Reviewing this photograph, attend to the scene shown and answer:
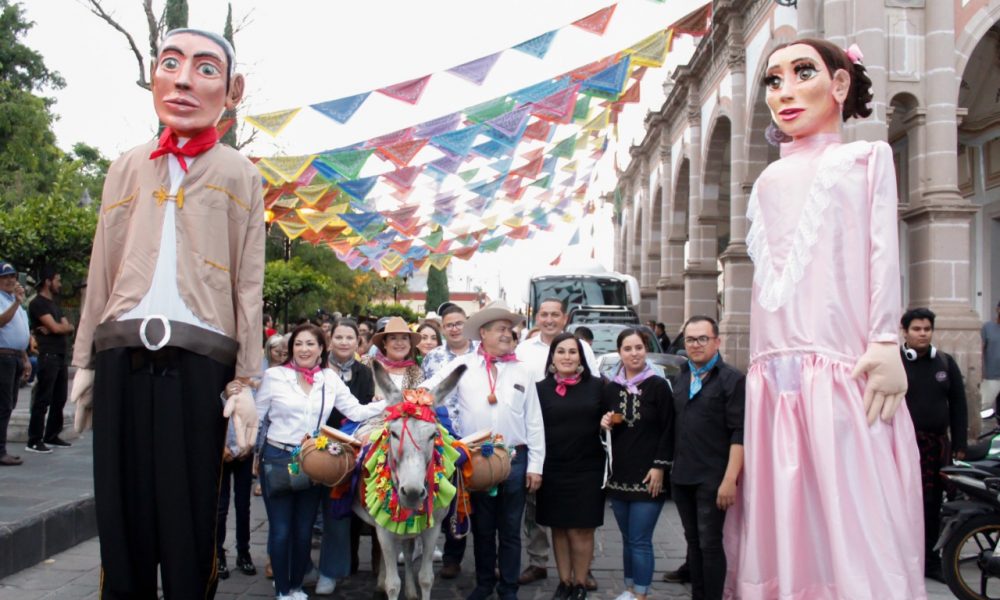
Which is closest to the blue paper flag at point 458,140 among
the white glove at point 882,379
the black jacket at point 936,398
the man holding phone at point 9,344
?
the man holding phone at point 9,344

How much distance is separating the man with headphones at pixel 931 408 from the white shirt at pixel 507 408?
8.82 ft

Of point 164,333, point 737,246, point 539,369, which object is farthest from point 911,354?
point 737,246

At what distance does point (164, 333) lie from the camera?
3.12 m

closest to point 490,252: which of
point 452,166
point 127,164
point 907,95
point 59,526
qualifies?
point 452,166

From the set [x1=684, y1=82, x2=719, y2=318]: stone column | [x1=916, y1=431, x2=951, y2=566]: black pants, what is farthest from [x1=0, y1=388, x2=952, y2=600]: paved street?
[x1=684, y1=82, x2=719, y2=318]: stone column

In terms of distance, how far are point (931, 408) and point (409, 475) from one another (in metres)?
3.78

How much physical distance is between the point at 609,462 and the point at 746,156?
11.5m

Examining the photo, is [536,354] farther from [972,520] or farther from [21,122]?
[21,122]

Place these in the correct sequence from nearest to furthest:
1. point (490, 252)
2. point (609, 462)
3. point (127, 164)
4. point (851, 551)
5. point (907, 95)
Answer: point (851, 551) < point (127, 164) < point (609, 462) < point (907, 95) < point (490, 252)

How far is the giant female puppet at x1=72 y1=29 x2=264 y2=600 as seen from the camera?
10.2 ft

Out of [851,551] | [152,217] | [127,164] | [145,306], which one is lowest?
[851,551]

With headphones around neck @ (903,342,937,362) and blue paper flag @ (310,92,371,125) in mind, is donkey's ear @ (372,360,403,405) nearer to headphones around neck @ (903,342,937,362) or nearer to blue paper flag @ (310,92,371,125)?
headphones around neck @ (903,342,937,362)

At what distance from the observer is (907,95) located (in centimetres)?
1092

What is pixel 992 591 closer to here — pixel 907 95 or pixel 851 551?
pixel 851 551
